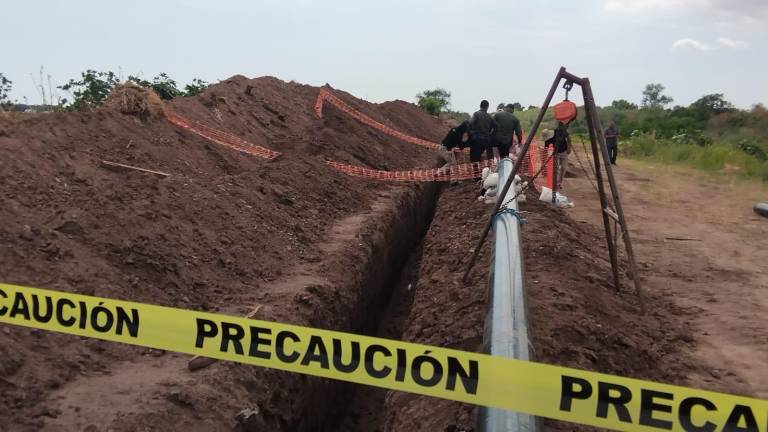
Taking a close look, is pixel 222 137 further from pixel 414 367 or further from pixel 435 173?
pixel 414 367

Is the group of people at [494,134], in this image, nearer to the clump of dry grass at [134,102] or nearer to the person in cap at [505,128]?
the person in cap at [505,128]

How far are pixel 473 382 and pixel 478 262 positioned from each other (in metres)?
4.37

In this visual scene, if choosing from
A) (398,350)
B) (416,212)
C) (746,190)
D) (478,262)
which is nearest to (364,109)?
(416,212)

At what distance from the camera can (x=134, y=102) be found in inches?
379

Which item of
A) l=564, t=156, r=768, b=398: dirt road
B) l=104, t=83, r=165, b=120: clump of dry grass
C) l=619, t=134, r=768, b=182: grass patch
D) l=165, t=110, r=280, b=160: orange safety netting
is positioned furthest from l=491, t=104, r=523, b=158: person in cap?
l=619, t=134, r=768, b=182: grass patch

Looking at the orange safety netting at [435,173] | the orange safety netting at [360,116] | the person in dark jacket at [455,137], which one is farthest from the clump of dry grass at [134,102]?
the orange safety netting at [360,116]

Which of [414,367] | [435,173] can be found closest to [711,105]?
[435,173]

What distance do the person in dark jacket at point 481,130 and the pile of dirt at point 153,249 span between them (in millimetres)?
2279

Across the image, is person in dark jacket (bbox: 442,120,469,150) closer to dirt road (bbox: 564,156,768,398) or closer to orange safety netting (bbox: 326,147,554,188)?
orange safety netting (bbox: 326,147,554,188)

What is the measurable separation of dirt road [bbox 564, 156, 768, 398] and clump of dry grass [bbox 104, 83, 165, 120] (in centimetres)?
779

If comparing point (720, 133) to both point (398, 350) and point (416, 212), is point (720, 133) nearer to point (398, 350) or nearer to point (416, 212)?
point (416, 212)

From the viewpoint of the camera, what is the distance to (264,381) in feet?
16.5

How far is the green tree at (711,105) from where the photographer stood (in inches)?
1352

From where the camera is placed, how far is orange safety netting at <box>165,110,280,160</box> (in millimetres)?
11016
